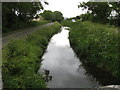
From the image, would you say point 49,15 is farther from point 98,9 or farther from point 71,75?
point 71,75

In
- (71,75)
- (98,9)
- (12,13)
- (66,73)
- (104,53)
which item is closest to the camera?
(71,75)

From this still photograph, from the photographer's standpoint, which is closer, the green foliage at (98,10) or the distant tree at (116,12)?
the distant tree at (116,12)

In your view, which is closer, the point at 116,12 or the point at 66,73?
the point at 66,73

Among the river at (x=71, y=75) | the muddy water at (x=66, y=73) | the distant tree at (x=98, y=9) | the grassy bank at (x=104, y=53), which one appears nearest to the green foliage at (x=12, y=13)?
the distant tree at (x=98, y=9)

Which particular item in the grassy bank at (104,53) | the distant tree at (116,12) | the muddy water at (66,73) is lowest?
the muddy water at (66,73)

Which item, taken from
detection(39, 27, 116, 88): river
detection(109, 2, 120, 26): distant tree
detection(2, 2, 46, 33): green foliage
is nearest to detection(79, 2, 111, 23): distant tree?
detection(109, 2, 120, 26): distant tree

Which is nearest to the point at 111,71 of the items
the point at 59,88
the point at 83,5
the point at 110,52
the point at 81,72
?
the point at 110,52

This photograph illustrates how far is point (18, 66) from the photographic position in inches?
372

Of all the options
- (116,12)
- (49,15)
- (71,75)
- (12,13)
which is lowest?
(71,75)

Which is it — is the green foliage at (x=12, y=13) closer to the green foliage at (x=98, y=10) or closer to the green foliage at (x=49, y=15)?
the green foliage at (x=98, y=10)

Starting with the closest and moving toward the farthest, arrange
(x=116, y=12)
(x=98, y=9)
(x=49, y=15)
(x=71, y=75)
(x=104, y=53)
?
(x=71, y=75), (x=104, y=53), (x=116, y=12), (x=98, y=9), (x=49, y=15)

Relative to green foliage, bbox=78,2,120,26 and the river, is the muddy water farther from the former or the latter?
green foliage, bbox=78,2,120,26

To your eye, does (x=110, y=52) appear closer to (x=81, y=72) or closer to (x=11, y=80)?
(x=81, y=72)

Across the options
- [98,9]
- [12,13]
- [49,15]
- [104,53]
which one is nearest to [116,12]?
[104,53]
